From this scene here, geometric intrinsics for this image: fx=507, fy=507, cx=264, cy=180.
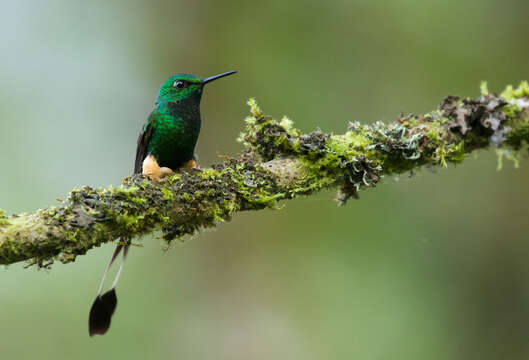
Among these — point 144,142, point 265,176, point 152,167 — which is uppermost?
point 144,142

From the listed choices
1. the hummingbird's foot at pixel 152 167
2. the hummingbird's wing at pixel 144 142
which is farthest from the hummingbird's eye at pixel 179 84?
the hummingbird's foot at pixel 152 167

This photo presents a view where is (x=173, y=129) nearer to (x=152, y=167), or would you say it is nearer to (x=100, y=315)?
(x=152, y=167)

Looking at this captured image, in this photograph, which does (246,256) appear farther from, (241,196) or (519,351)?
(241,196)

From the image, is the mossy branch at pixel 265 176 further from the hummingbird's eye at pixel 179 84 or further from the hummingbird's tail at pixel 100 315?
the hummingbird's eye at pixel 179 84

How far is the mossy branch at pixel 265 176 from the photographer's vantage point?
7.04ft

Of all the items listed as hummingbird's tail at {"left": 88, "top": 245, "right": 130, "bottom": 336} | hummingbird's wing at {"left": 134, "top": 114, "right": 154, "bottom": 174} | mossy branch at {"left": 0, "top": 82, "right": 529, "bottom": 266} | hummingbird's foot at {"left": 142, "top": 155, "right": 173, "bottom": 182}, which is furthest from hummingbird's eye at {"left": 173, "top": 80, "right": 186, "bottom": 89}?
hummingbird's tail at {"left": 88, "top": 245, "right": 130, "bottom": 336}

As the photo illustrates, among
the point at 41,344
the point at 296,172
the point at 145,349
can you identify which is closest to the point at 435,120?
the point at 296,172

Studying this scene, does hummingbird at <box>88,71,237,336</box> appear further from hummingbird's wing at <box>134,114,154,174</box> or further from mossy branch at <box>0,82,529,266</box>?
mossy branch at <box>0,82,529,266</box>

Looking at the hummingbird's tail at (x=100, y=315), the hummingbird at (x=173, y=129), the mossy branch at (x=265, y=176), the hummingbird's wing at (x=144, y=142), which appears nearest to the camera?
the mossy branch at (x=265, y=176)

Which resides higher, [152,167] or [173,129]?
[173,129]

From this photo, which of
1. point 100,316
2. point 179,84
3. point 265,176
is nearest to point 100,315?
point 100,316

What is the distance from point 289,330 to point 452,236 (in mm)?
2374

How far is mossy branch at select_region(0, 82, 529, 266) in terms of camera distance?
2.15 meters

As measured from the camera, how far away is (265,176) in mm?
2803
